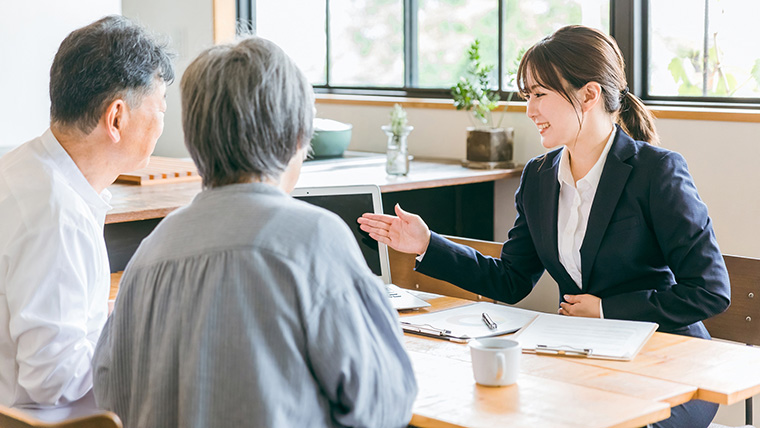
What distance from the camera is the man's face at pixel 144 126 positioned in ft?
5.27

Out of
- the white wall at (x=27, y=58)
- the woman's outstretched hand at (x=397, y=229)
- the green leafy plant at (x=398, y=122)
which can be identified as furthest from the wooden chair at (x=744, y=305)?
the white wall at (x=27, y=58)

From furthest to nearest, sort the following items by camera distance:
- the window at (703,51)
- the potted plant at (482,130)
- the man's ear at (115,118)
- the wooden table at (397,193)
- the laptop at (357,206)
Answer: the potted plant at (482,130), the window at (703,51), the wooden table at (397,193), the laptop at (357,206), the man's ear at (115,118)

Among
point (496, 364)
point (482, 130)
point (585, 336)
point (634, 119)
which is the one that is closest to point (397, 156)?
point (482, 130)

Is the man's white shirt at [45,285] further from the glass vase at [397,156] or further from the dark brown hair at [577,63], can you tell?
the glass vase at [397,156]

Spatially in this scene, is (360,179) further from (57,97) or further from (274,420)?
(274,420)

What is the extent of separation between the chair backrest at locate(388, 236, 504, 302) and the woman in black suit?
0.67 feet

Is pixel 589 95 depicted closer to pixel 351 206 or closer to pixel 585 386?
pixel 351 206

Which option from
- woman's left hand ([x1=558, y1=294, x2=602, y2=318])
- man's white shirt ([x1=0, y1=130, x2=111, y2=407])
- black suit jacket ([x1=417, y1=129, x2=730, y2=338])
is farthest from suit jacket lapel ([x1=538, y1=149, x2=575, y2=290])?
man's white shirt ([x1=0, y1=130, x2=111, y2=407])

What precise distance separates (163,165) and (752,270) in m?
2.17

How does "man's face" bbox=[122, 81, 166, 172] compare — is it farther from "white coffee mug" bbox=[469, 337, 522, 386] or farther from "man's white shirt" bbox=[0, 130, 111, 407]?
"white coffee mug" bbox=[469, 337, 522, 386]

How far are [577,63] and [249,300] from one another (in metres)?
1.23

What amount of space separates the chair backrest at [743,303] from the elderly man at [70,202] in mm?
1372

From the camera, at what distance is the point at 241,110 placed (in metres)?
1.10

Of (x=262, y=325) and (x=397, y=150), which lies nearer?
(x=262, y=325)
